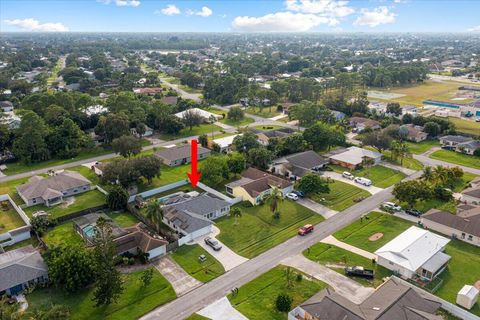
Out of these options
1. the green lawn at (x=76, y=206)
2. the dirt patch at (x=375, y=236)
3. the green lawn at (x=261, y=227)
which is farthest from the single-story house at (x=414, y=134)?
the green lawn at (x=76, y=206)

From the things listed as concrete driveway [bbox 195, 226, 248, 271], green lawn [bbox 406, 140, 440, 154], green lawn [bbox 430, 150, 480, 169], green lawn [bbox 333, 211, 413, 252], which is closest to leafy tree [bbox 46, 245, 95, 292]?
concrete driveway [bbox 195, 226, 248, 271]

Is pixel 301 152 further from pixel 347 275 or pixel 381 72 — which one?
pixel 381 72

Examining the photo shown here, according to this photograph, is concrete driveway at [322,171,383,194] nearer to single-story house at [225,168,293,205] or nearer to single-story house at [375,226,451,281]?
single-story house at [225,168,293,205]

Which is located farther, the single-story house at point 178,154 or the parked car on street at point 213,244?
the single-story house at point 178,154

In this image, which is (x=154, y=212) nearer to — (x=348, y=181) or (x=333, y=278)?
(x=333, y=278)

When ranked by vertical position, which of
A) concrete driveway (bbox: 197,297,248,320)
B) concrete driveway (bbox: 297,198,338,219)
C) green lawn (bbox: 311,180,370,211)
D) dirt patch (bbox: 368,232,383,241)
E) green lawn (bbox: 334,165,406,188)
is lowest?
concrete driveway (bbox: 197,297,248,320)

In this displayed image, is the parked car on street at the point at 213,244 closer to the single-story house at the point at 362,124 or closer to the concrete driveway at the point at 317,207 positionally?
the concrete driveway at the point at 317,207

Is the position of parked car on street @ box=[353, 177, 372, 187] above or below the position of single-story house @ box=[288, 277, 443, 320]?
below
